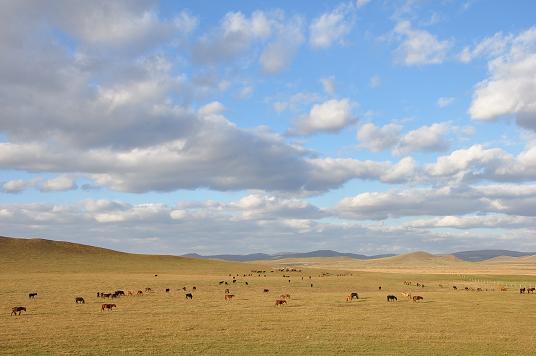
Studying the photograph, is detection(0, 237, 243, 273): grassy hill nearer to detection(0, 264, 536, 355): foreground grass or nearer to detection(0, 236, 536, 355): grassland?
detection(0, 236, 536, 355): grassland

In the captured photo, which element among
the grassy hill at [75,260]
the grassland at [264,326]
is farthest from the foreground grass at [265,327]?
→ the grassy hill at [75,260]

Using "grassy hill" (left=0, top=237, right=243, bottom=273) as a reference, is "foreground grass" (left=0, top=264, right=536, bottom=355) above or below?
below

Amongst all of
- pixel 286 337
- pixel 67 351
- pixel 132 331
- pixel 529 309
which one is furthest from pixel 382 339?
pixel 529 309

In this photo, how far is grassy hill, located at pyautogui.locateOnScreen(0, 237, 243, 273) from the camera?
97688mm

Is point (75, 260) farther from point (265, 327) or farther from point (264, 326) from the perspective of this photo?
point (265, 327)

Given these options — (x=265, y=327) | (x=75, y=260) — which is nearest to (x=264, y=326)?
(x=265, y=327)

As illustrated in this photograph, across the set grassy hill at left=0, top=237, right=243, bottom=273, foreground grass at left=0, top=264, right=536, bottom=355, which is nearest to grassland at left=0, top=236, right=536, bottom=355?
foreground grass at left=0, top=264, right=536, bottom=355

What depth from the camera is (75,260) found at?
111312 millimetres

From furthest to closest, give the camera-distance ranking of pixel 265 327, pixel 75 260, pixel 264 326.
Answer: pixel 75 260, pixel 264 326, pixel 265 327

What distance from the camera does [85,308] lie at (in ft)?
121

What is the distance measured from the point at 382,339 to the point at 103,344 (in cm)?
1317

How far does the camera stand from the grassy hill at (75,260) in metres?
97.7

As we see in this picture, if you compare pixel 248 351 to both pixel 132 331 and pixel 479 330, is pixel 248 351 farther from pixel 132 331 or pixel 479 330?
pixel 479 330

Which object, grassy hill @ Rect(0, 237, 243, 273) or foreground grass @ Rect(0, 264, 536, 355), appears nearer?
foreground grass @ Rect(0, 264, 536, 355)
